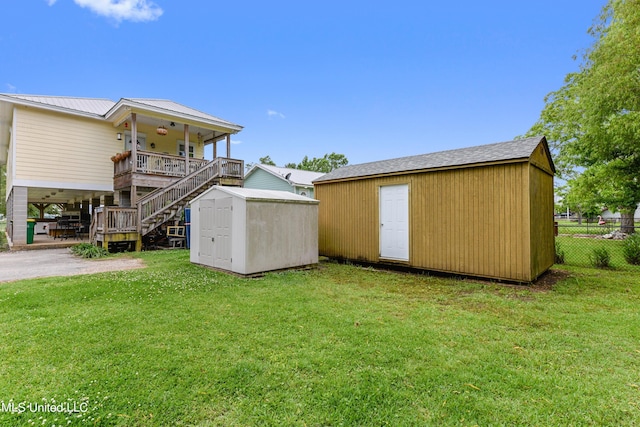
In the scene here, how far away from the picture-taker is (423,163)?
7191 mm

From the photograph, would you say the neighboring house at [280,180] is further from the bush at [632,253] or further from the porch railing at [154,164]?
the bush at [632,253]

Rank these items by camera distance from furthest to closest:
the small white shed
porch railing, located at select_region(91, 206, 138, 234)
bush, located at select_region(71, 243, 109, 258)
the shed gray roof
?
porch railing, located at select_region(91, 206, 138, 234) < bush, located at select_region(71, 243, 109, 258) < the small white shed < the shed gray roof

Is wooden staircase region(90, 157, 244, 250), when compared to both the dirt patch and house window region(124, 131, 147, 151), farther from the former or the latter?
the dirt patch

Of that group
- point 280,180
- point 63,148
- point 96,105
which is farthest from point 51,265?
point 280,180

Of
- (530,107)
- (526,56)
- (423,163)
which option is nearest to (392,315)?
(423,163)

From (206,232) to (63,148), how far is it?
9.31 m

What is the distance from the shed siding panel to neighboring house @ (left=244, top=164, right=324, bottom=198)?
7.96 meters

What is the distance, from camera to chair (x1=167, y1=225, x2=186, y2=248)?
1141 centimetres

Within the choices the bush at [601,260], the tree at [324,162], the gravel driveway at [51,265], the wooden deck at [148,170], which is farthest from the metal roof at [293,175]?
the tree at [324,162]

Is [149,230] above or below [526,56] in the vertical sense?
below

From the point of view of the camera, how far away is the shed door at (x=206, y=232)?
716cm

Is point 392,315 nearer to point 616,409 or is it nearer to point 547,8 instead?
point 616,409

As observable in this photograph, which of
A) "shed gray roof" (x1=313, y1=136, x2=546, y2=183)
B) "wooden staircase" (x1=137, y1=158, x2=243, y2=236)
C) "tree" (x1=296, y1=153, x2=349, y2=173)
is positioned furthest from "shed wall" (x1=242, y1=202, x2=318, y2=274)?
"tree" (x1=296, y1=153, x2=349, y2=173)

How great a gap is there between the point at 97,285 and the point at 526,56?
54.7 ft
